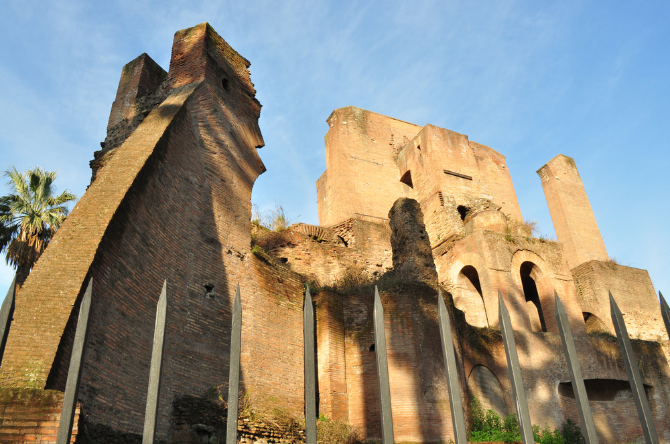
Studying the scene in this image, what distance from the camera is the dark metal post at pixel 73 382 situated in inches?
104

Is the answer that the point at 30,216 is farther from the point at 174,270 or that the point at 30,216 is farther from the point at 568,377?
the point at 568,377

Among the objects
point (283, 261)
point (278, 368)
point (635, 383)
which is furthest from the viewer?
point (283, 261)

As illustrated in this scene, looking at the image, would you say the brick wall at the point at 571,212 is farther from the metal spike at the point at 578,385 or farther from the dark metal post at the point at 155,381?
the dark metal post at the point at 155,381

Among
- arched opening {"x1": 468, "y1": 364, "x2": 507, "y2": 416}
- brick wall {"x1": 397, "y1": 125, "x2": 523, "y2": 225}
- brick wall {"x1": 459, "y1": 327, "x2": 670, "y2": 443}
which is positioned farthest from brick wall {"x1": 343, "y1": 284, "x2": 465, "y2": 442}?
brick wall {"x1": 397, "y1": 125, "x2": 523, "y2": 225}

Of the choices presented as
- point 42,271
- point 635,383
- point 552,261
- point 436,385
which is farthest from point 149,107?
point 552,261

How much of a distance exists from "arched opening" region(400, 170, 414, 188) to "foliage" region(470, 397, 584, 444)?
12.5m

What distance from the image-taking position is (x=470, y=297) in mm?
17156

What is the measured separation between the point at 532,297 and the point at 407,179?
7537 mm

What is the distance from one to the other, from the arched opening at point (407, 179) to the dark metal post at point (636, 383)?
20599 mm

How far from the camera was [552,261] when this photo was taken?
17375 millimetres

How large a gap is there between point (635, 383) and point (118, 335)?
512 centimetres

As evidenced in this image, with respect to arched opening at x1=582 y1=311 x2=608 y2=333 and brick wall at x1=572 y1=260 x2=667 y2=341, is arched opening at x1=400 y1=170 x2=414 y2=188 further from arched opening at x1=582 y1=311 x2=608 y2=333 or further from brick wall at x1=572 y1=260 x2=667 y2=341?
arched opening at x1=582 y1=311 x2=608 y2=333

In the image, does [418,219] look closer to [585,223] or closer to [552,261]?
[552,261]

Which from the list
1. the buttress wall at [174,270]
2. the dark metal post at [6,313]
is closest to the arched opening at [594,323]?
the buttress wall at [174,270]
